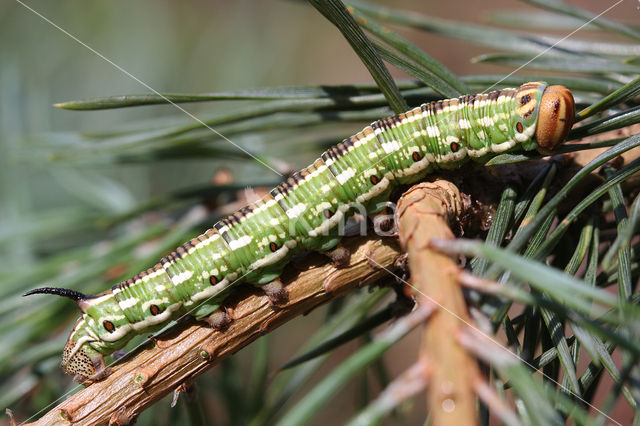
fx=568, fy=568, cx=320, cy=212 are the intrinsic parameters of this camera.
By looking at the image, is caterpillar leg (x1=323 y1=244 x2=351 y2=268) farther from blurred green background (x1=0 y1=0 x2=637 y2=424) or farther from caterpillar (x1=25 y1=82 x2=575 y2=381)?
blurred green background (x1=0 y1=0 x2=637 y2=424)

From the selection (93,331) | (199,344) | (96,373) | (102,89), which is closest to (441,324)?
(199,344)

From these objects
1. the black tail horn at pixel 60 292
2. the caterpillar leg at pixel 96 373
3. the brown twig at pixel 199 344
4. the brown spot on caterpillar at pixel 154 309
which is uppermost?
the black tail horn at pixel 60 292

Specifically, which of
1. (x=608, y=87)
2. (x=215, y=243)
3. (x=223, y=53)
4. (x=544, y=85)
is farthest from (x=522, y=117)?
(x=223, y=53)

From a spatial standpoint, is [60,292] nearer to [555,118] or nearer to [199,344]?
[199,344]

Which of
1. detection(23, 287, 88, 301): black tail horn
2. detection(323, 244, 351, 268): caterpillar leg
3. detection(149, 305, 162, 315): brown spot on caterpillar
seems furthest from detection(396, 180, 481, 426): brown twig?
detection(23, 287, 88, 301): black tail horn

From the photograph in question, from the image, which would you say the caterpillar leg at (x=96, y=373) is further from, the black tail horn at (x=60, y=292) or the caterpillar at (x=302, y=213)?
the black tail horn at (x=60, y=292)

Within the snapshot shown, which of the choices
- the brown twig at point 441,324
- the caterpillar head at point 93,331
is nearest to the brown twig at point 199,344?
the caterpillar head at point 93,331

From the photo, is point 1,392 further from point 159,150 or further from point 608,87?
point 608,87
